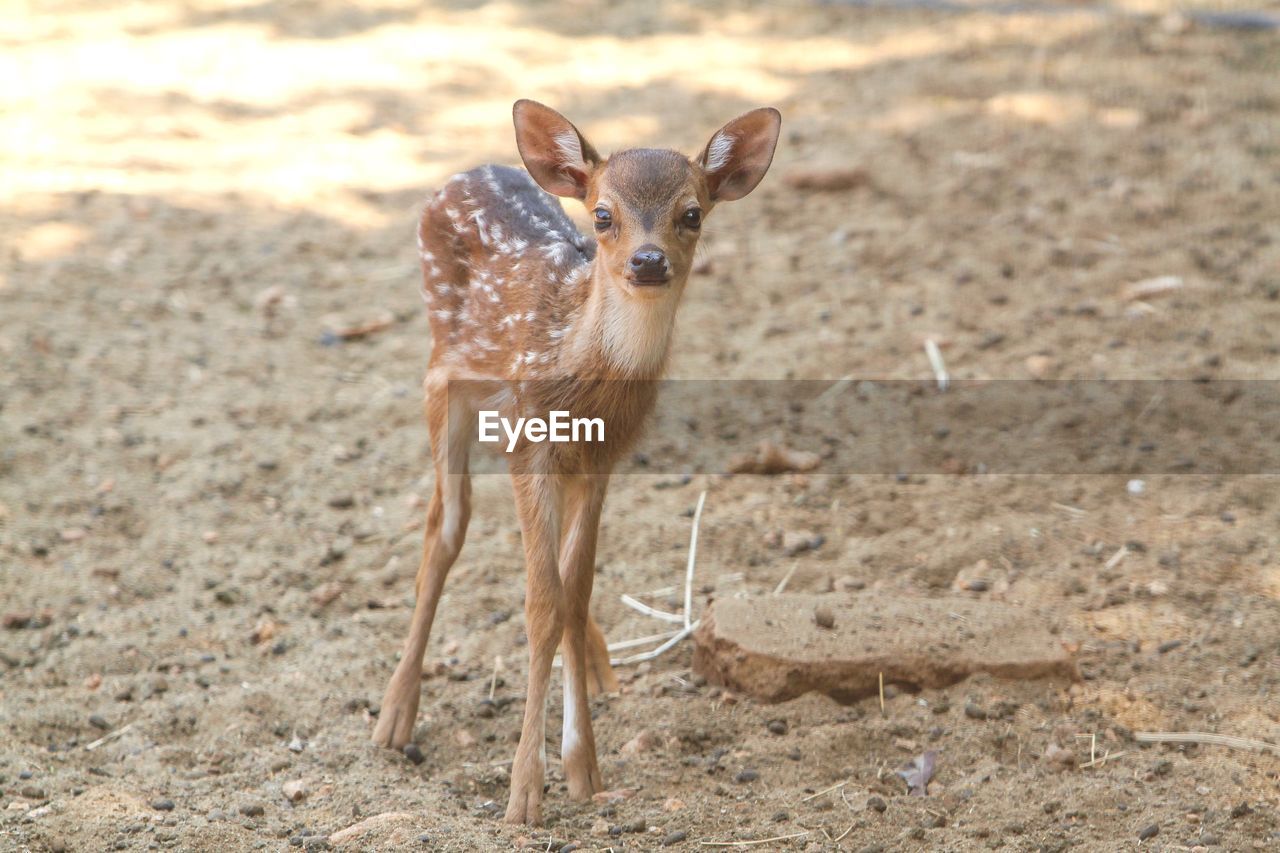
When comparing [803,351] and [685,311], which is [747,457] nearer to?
[803,351]

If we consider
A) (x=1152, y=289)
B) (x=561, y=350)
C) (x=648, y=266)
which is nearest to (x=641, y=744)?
(x=561, y=350)

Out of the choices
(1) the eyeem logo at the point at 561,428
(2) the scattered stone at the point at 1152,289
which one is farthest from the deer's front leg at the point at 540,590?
(2) the scattered stone at the point at 1152,289

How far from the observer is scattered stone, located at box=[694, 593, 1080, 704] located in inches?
186

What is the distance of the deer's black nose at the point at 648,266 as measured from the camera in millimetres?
4176

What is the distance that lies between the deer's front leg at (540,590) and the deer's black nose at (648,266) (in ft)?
2.35

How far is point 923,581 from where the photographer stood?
5520 mm

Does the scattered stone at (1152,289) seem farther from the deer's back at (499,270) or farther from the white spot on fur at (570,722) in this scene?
the white spot on fur at (570,722)

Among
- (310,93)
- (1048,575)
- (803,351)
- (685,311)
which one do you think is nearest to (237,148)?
(310,93)

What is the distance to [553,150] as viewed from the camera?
4645mm

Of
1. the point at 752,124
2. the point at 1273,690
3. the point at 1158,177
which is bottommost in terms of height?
the point at 1273,690

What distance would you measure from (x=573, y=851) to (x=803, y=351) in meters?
3.63

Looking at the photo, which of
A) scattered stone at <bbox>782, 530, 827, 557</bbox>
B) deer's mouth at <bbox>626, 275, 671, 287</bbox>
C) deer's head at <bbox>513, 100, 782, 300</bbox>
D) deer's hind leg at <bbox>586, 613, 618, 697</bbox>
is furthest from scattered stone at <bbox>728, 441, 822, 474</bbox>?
deer's mouth at <bbox>626, 275, 671, 287</bbox>

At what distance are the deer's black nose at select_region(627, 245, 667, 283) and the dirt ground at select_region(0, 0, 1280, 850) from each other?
1473 mm

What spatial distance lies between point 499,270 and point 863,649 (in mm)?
1727
